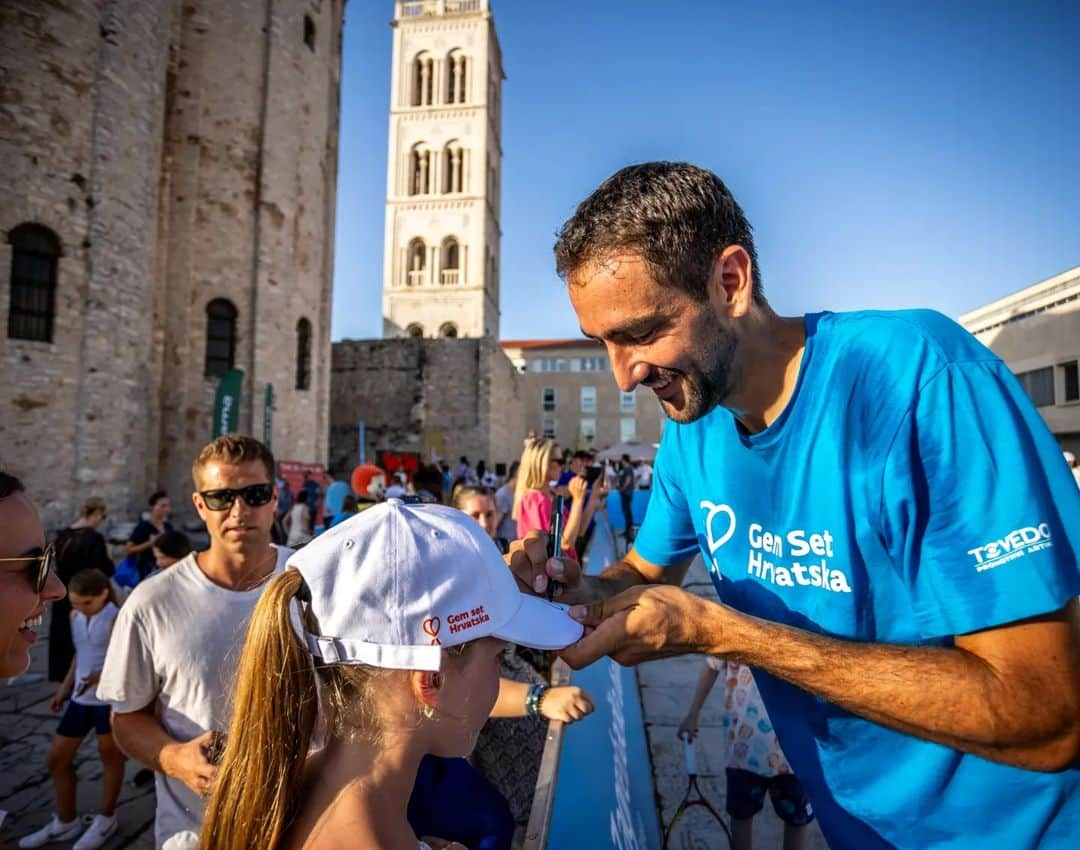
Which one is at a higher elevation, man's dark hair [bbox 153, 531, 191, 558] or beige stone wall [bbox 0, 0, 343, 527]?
beige stone wall [bbox 0, 0, 343, 527]

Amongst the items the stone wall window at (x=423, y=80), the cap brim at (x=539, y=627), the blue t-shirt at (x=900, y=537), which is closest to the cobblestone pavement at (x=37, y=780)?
the cap brim at (x=539, y=627)

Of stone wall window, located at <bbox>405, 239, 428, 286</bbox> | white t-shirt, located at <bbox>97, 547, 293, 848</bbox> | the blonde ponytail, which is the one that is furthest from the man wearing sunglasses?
stone wall window, located at <bbox>405, 239, 428, 286</bbox>

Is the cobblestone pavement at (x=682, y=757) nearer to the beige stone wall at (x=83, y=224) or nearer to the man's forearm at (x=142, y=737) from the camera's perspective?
the man's forearm at (x=142, y=737)

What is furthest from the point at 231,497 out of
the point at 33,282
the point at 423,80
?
the point at 423,80

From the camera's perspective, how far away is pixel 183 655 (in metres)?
2.41

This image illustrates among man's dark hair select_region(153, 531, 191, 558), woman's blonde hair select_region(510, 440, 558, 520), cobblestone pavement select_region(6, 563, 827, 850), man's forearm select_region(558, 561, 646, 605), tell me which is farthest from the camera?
woman's blonde hair select_region(510, 440, 558, 520)

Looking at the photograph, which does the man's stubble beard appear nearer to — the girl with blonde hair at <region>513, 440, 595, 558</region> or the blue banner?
the blue banner

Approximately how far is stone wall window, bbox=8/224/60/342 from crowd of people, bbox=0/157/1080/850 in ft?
42.4

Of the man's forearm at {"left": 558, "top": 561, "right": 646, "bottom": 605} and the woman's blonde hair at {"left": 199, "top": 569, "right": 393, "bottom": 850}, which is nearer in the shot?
the woman's blonde hair at {"left": 199, "top": 569, "right": 393, "bottom": 850}

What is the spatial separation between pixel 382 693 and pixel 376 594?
0.72 ft

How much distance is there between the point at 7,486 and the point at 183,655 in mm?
988

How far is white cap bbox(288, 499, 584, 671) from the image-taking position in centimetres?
124

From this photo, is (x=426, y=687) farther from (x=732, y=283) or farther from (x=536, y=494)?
(x=536, y=494)

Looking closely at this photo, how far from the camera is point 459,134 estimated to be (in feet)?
136
